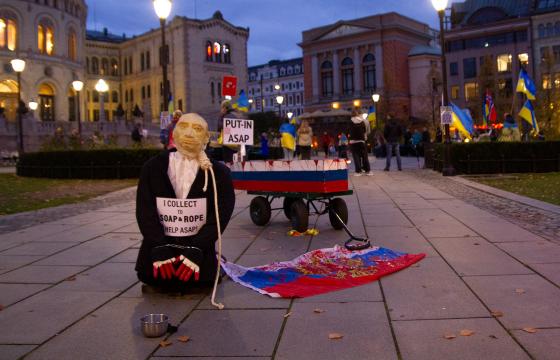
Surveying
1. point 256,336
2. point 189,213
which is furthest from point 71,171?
point 256,336

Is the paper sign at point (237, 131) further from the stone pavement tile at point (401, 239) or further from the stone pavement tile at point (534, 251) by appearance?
the stone pavement tile at point (534, 251)

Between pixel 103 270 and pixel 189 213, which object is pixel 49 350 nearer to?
pixel 189 213

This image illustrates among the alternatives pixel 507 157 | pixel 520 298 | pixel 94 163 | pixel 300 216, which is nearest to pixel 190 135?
pixel 520 298

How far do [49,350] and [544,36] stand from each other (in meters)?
82.1

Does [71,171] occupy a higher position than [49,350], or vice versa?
[71,171]

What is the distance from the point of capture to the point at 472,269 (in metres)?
5.69

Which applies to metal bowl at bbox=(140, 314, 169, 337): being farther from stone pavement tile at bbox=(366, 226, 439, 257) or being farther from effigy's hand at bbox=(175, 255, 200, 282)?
stone pavement tile at bbox=(366, 226, 439, 257)

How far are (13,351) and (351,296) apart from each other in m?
2.62

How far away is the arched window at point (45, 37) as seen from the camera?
55.8m

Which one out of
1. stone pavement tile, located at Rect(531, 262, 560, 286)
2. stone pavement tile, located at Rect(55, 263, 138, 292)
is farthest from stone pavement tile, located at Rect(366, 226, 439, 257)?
stone pavement tile, located at Rect(55, 263, 138, 292)

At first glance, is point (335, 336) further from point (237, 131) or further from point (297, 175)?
point (237, 131)

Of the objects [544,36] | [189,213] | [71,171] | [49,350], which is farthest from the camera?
[544,36]

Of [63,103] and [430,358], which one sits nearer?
[430,358]

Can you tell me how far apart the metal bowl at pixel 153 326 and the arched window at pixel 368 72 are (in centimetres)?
7659
